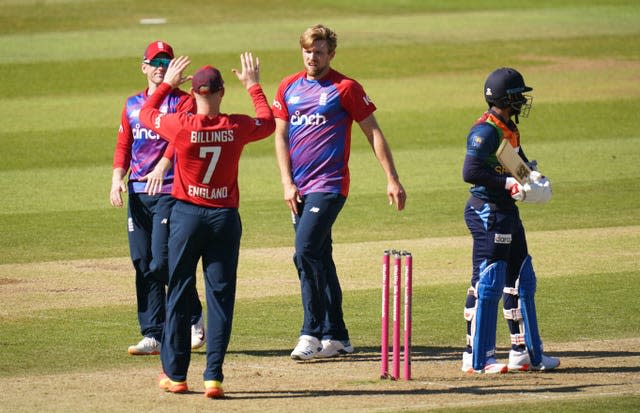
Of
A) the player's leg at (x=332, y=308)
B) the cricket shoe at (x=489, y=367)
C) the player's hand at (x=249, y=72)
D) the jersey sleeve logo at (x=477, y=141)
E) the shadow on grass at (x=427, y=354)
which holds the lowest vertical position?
the shadow on grass at (x=427, y=354)

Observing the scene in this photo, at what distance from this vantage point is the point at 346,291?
1216 centimetres

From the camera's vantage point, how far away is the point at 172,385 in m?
8.41

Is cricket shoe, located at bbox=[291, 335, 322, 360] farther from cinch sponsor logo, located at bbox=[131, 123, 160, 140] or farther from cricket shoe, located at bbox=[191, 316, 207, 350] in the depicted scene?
cinch sponsor logo, located at bbox=[131, 123, 160, 140]

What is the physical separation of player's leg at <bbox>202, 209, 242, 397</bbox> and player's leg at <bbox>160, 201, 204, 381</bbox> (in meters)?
0.09

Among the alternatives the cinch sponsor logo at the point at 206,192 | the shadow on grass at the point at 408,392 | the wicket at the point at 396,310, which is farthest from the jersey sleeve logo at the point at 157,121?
the shadow on grass at the point at 408,392

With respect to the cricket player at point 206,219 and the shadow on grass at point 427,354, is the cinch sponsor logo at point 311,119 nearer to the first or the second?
the cricket player at point 206,219

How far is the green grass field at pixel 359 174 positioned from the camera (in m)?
10.2

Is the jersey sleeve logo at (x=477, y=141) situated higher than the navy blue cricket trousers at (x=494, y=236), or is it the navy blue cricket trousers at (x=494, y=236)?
the jersey sleeve logo at (x=477, y=141)

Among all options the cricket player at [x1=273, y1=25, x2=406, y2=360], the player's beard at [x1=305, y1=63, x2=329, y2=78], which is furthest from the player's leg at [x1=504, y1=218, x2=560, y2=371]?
the player's beard at [x1=305, y1=63, x2=329, y2=78]

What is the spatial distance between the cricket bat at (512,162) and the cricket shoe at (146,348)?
3.02 metres

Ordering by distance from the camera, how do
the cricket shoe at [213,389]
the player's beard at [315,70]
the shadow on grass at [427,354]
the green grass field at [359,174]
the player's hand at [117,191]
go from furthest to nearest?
the green grass field at [359,174], the player's hand at [117,191], the player's beard at [315,70], the shadow on grass at [427,354], the cricket shoe at [213,389]

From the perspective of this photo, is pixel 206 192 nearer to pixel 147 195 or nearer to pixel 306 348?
pixel 147 195

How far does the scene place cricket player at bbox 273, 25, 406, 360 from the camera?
9.70 m

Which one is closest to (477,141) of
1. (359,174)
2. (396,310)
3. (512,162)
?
(512,162)
